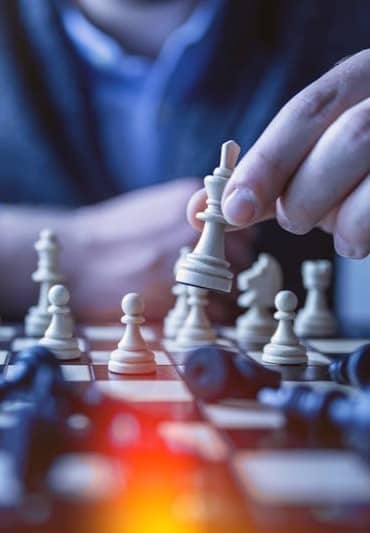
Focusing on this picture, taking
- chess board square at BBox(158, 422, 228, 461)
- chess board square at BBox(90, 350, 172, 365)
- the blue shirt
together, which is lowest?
chess board square at BBox(158, 422, 228, 461)

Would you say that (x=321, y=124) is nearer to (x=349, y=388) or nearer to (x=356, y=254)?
(x=356, y=254)

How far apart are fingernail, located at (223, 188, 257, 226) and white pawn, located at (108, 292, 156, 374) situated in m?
0.23

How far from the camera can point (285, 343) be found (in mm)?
1249

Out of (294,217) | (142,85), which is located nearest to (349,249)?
(294,217)

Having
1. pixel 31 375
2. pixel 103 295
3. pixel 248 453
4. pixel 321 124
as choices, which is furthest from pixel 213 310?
pixel 248 453

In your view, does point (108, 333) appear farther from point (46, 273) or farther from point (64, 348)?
point (64, 348)

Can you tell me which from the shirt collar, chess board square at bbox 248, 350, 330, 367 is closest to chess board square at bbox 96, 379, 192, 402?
chess board square at bbox 248, 350, 330, 367

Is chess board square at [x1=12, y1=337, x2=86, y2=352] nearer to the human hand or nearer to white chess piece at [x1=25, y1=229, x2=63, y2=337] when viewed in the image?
white chess piece at [x1=25, y1=229, x2=63, y2=337]

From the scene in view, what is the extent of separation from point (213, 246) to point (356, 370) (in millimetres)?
314

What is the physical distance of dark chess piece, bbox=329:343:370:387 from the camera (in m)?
1.02

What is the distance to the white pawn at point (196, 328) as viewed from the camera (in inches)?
56.7

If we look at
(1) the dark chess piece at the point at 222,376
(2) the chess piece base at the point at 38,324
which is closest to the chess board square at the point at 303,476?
(1) the dark chess piece at the point at 222,376

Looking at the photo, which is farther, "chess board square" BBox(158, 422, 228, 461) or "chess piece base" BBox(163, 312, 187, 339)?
"chess piece base" BBox(163, 312, 187, 339)

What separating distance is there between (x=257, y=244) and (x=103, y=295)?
2.05 feet
